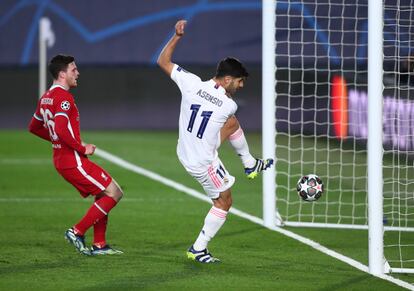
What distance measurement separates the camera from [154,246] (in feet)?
35.4

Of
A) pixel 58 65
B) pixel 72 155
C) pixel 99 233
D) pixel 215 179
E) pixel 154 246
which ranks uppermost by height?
pixel 58 65

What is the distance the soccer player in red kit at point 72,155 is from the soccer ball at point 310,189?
1.71 meters

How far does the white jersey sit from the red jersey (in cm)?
95

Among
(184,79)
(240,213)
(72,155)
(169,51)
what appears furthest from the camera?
(240,213)

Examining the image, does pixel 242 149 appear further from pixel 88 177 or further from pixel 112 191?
pixel 88 177

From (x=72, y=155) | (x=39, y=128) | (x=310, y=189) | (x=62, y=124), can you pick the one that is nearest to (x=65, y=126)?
(x=62, y=124)

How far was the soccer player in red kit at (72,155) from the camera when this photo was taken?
9.93m

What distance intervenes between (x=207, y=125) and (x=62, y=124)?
129cm

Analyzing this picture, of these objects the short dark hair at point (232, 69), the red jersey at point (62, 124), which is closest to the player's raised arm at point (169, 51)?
the short dark hair at point (232, 69)

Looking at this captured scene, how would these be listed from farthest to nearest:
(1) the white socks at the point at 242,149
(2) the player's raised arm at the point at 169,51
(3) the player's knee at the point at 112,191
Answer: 1. (3) the player's knee at the point at 112,191
2. (1) the white socks at the point at 242,149
3. (2) the player's raised arm at the point at 169,51

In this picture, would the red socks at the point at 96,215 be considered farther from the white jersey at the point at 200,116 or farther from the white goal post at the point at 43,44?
the white goal post at the point at 43,44

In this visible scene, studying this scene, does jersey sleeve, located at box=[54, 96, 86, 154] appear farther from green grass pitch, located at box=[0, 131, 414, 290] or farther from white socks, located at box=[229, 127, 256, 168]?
white socks, located at box=[229, 127, 256, 168]

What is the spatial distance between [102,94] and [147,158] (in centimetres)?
795

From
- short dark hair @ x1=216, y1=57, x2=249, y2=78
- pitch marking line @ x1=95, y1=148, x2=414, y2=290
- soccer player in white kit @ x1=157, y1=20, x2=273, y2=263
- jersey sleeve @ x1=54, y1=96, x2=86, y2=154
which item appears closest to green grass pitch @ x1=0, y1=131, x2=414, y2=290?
pitch marking line @ x1=95, y1=148, x2=414, y2=290
